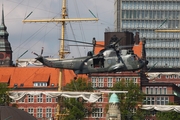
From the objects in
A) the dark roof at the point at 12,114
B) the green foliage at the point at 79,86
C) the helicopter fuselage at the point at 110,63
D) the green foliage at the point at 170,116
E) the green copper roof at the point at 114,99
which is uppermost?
the helicopter fuselage at the point at 110,63

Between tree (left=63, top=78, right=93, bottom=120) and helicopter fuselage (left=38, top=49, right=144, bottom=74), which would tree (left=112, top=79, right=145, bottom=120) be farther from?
helicopter fuselage (left=38, top=49, right=144, bottom=74)

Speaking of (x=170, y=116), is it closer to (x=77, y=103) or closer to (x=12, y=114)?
(x=77, y=103)

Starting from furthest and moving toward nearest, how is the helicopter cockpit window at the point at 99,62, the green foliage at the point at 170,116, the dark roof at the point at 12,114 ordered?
the green foliage at the point at 170,116
the dark roof at the point at 12,114
the helicopter cockpit window at the point at 99,62

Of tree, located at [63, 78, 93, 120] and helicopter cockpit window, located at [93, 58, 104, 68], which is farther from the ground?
helicopter cockpit window, located at [93, 58, 104, 68]

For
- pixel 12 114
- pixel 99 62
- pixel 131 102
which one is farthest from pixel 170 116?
pixel 99 62

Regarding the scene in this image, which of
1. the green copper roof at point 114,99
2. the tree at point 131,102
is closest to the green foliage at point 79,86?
the tree at point 131,102

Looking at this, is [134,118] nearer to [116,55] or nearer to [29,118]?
[29,118]

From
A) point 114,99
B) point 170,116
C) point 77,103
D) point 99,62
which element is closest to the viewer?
point 99,62

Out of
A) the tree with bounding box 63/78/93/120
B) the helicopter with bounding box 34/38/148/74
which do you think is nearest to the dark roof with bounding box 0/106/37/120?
the helicopter with bounding box 34/38/148/74

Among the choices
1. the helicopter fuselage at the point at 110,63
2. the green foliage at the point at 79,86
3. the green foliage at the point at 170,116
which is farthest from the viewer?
the green foliage at the point at 170,116

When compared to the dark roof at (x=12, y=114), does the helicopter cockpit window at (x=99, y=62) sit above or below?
above

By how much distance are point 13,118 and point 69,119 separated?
39216 mm

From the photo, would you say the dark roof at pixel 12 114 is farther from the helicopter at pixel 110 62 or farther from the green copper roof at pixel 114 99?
the green copper roof at pixel 114 99

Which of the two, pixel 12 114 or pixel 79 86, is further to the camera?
pixel 79 86
